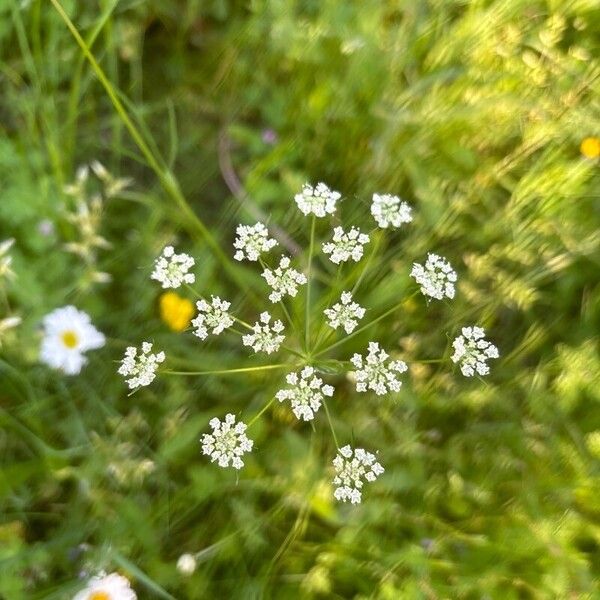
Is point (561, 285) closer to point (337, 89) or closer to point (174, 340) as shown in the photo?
point (337, 89)

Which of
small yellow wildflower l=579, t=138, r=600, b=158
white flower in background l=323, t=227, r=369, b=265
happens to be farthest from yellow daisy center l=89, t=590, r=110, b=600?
small yellow wildflower l=579, t=138, r=600, b=158

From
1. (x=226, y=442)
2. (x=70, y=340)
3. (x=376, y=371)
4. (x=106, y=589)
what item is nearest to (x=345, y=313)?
(x=376, y=371)

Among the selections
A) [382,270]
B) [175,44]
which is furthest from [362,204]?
[175,44]

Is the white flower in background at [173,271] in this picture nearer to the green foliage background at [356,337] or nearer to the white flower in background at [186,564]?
the green foliage background at [356,337]

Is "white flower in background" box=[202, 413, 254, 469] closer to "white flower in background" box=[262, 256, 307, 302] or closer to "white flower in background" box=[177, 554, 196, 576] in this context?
"white flower in background" box=[262, 256, 307, 302]

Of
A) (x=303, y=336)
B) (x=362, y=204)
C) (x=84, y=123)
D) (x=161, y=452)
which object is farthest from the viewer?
(x=84, y=123)

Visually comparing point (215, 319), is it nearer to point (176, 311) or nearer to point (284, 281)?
point (284, 281)
